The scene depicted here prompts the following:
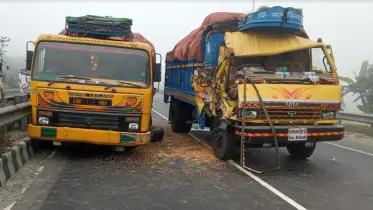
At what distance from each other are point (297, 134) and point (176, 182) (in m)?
2.45

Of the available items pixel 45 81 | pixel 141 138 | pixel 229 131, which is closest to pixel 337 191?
pixel 229 131

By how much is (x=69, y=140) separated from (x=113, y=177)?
1.52 m

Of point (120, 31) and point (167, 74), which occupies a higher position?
point (120, 31)

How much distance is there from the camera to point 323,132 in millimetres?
7297

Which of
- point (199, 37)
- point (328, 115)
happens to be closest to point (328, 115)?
point (328, 115)

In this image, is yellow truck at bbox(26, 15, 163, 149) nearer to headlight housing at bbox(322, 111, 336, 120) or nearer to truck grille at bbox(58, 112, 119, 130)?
truck grille at bbox(58, 112, 119, 130)

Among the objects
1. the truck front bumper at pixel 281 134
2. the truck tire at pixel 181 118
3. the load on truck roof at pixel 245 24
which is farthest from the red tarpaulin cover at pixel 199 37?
the truck front bumper at pixel 281 134

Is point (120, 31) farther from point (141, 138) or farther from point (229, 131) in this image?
point (229, 131)

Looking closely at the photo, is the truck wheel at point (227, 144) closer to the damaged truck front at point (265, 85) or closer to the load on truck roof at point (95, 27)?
the damaged truck front at point (265, 85)

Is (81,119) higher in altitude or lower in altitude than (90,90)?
lower

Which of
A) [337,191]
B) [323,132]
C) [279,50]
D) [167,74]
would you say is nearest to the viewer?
[337,191]

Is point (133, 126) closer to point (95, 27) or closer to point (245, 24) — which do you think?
point (95, 27)

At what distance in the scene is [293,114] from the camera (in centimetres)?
726

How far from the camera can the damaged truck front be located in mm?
7027
